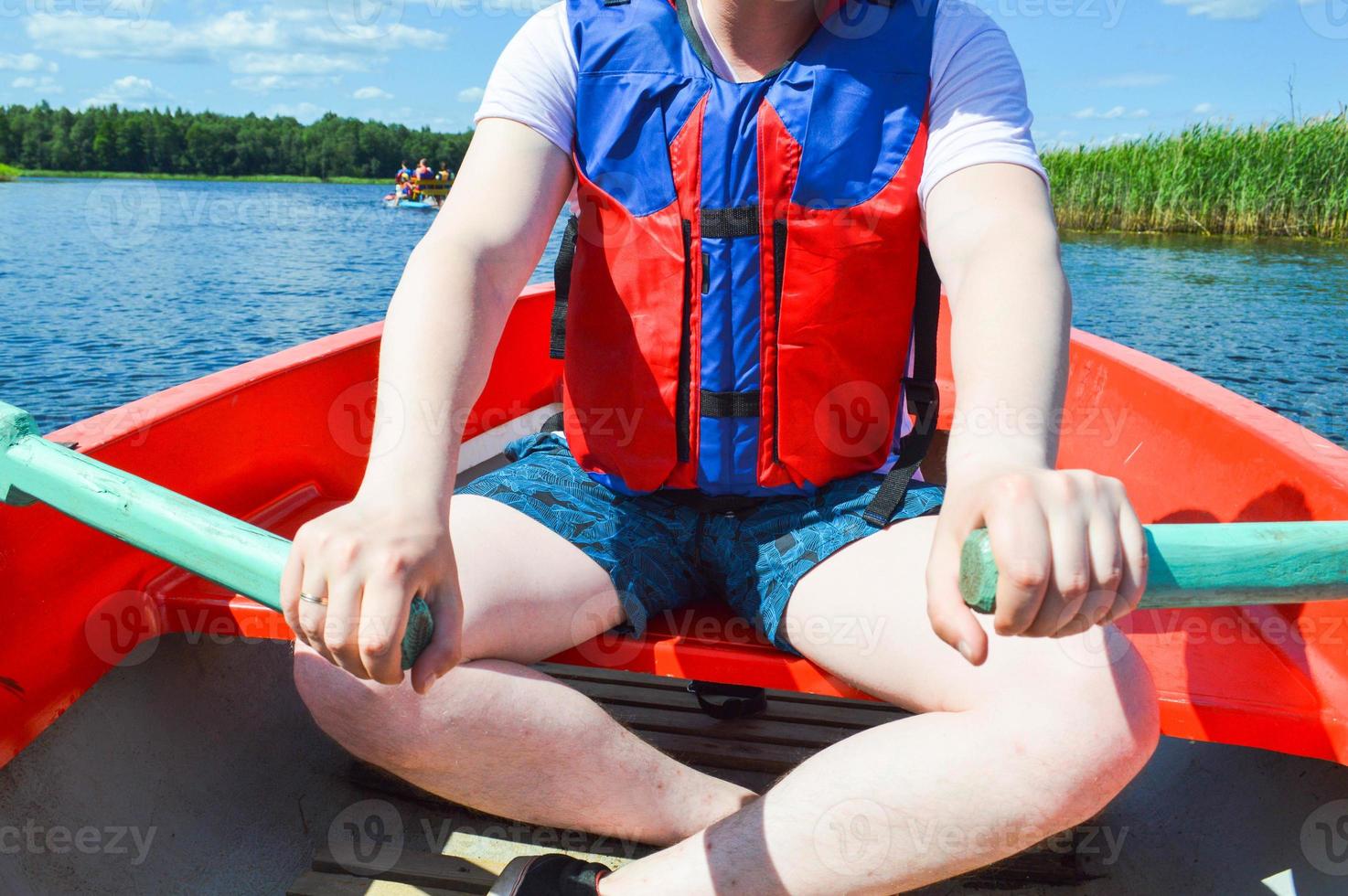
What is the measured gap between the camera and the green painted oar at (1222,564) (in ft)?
2.08

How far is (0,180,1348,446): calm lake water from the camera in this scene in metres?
7.77

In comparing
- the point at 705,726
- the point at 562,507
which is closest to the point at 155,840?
the point at 562,507

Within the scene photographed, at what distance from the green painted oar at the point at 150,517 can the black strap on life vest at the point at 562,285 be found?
0.56m

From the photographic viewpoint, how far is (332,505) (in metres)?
1.68

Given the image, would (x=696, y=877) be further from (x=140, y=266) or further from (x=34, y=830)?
(x=140, y=266)

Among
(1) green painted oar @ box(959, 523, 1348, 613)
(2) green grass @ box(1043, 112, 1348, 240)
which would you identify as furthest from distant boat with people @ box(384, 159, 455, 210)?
(1) green painted oar @ box(959, 523, 1348, 613)

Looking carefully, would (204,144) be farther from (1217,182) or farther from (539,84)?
(539,84)

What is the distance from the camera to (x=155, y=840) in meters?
1.21

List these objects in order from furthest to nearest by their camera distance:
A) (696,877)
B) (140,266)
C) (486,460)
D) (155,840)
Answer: (140,266)
(486,460)
(155,840)
(696,877)

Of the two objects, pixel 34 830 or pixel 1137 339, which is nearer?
A: pixel 34 830

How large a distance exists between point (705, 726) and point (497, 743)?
75 cm

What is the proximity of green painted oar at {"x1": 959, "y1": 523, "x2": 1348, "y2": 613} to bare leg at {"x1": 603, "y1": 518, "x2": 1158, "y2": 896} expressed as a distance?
9.6 inches

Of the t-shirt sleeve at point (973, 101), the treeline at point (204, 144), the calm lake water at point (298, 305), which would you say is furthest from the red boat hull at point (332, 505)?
the treeline at point (204, 144)

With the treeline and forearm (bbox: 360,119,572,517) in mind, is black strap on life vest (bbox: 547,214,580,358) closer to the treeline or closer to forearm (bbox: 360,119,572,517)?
forearm (bbox: 360,119,572,517)
